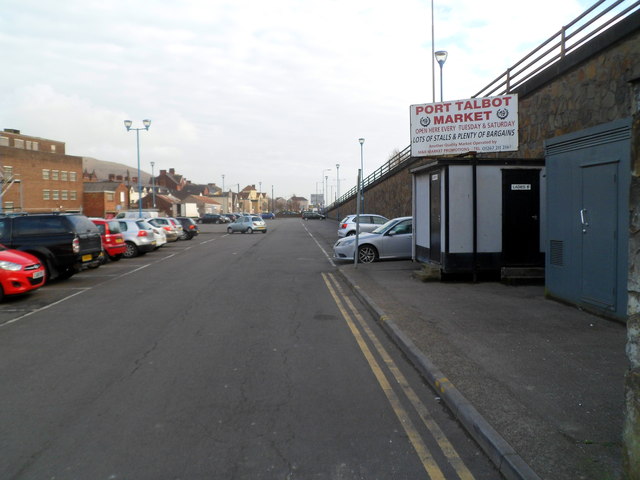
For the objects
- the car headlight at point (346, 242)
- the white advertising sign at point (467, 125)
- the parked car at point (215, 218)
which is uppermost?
the white advertising sign at point (467, 125)

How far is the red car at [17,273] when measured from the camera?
10672mm

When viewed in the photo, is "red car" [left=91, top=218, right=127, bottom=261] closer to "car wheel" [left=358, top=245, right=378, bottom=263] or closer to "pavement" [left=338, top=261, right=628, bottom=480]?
"car wheel" [left=358, top=245, right=378, bottom=263]

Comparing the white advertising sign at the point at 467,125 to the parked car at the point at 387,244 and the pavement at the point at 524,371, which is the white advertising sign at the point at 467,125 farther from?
the parked car at the point at 387,244

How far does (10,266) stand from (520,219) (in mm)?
11194

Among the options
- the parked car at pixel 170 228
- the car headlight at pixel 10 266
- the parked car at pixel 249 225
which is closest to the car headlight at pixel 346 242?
the car headlight at pixel 10 266

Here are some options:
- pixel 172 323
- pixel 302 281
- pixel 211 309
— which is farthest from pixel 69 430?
pixel 302 281

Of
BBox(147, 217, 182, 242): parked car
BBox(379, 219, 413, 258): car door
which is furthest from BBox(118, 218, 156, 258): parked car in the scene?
BBox(379, 219, 413, 258): car door

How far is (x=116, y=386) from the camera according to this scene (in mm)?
5516

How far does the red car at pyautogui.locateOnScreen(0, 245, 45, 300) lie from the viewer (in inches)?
420

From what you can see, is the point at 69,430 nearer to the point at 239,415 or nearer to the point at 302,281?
the point at 239,415

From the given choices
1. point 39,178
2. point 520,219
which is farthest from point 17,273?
point 39,178

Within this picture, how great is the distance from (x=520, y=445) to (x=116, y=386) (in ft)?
13.0

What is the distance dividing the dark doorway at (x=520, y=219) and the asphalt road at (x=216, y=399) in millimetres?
4533

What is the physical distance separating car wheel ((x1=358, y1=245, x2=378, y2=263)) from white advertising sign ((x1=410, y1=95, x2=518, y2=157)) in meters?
4.74
